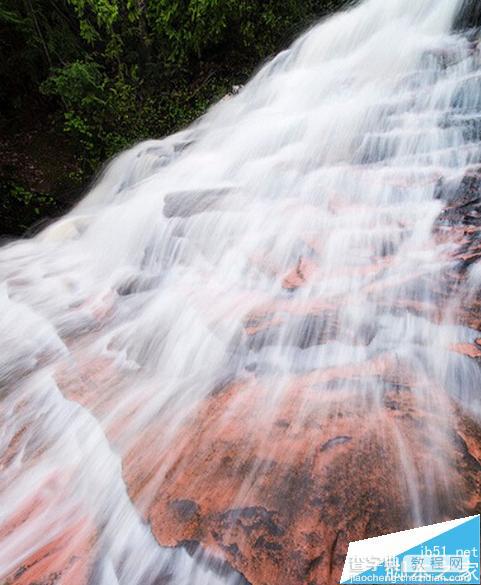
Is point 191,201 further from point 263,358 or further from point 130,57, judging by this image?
point 130,57

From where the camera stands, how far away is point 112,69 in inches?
362

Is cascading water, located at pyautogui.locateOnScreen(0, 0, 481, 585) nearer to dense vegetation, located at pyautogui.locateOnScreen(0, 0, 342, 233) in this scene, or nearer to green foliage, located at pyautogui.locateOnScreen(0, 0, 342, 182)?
dense vegetation, located at pyautogui.locateOnScreen(0, 0, 342, 233)

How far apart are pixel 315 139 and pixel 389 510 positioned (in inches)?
179

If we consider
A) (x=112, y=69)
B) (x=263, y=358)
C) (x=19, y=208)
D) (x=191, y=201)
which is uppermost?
(x=112, y=69)

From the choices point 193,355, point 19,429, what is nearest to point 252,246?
point 193,355

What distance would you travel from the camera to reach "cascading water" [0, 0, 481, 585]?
1.84 metres

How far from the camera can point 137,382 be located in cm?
284

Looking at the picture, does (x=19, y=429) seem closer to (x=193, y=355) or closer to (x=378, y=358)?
(x=193, y=355)

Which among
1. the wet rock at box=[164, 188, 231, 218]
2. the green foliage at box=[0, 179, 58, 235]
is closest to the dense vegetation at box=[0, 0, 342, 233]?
the green foliage at box=[0, 179, 58, 235]

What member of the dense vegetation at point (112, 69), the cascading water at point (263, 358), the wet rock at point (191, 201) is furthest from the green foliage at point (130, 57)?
the wet rock at point (191, 201)

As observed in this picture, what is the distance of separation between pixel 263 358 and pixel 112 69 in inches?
354

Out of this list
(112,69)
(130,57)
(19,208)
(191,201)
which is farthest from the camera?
(112,69)

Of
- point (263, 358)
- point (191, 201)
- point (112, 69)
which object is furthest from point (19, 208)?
point (263, 358)

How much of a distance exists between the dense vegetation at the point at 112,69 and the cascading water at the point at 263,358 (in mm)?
3377
